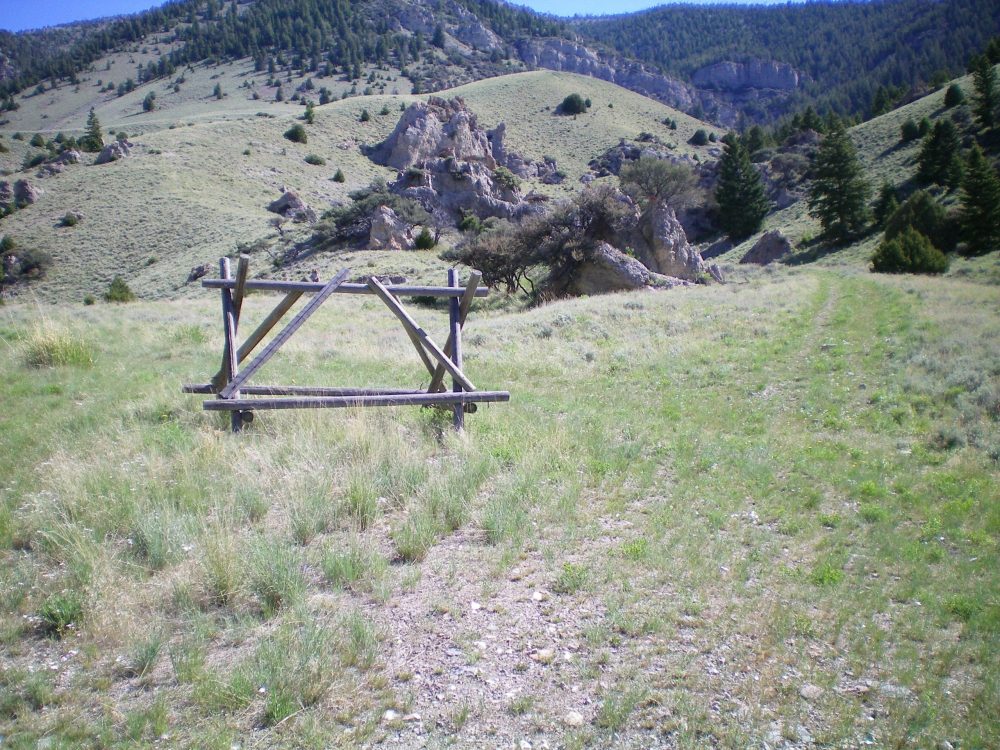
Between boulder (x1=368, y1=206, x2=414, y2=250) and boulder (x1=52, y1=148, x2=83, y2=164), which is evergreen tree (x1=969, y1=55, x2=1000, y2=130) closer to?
boulder (x1=368, y1=206, x2=414, y2=250)

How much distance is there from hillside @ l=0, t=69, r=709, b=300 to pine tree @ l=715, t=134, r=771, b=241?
718 inches

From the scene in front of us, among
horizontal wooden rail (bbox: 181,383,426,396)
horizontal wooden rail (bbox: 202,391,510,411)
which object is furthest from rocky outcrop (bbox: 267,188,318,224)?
horizontal wooden rail (bbox: 202,391,510,411)

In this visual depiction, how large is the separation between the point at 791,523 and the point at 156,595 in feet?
17.4

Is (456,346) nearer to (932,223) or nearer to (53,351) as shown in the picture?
(53,351)

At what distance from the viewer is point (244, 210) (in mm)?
54969

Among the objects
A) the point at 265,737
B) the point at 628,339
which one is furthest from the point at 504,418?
the point at 628,339

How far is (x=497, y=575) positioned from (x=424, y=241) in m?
44.3

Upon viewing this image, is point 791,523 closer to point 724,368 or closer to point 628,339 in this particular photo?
point 724,368

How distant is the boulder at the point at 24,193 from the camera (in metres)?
55.5

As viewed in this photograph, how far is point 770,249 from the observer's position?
49562mm

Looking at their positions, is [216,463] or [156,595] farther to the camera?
[216,463]

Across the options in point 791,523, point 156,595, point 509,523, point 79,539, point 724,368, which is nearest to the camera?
point 156,595

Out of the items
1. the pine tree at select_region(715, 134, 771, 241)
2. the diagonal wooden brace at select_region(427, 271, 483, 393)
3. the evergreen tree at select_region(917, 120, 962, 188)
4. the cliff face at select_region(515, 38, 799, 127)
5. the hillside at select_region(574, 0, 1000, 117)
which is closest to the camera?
the diagonal wooden brace at select_region(427, 271, 483, 393)

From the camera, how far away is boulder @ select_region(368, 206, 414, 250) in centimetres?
4556
